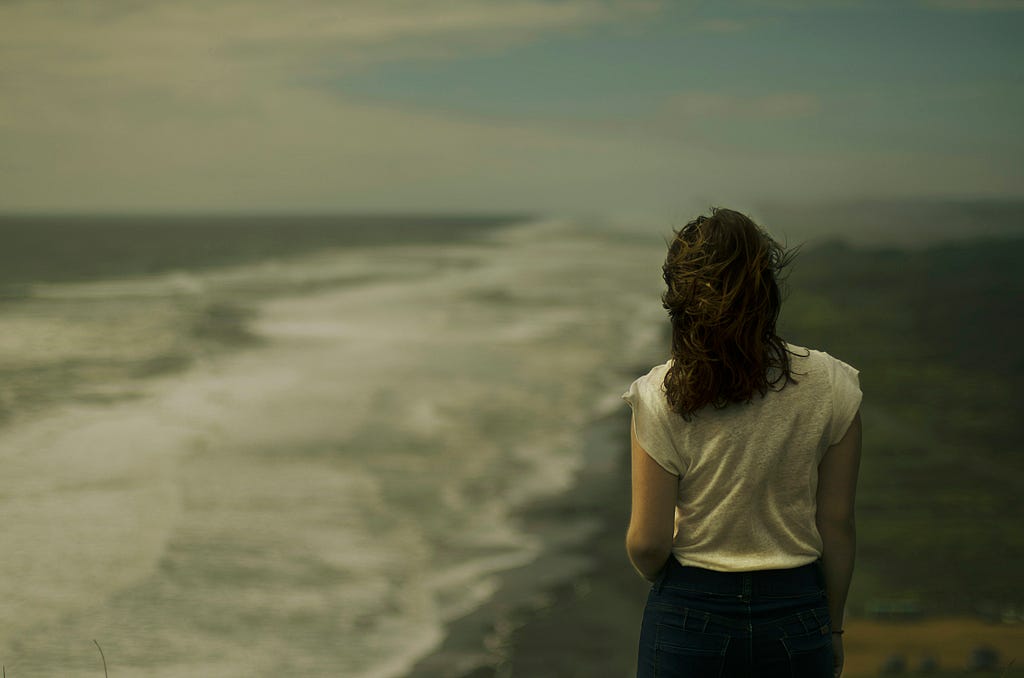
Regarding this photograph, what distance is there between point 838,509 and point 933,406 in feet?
31.4

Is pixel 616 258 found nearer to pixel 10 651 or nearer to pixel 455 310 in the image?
pixel 455 310

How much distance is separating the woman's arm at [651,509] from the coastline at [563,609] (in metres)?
3.67

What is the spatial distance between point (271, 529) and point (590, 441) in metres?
3.13

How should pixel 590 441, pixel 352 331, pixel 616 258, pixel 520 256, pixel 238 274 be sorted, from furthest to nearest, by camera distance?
pixel 520 256, pixel 238 274, pixel 616 258, pixel 352 331, pixel 590 441

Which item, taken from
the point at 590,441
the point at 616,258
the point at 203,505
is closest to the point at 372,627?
the point at 203,505

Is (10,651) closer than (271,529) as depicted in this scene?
Yes

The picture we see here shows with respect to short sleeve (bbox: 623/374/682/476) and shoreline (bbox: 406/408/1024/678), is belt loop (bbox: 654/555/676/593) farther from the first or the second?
shoreline (bbox: 406/408/1024/678)

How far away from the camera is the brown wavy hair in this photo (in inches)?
50.6

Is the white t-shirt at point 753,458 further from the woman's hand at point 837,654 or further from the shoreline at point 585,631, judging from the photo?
the shoreline at point 585,631

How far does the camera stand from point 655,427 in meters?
1.33

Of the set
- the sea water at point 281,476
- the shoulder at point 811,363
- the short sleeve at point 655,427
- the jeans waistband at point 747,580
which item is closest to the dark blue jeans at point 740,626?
the jeans waistband at point 747,580

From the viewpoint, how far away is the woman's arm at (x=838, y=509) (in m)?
1.35

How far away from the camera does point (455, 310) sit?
2122 cm

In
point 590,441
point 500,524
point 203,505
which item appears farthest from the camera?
point 590,441
